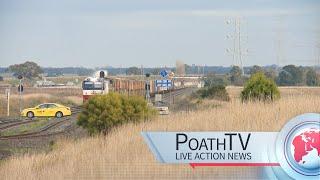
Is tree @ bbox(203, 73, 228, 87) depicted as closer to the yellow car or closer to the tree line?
the tree line

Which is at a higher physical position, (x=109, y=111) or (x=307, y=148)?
(x=109, y=111)

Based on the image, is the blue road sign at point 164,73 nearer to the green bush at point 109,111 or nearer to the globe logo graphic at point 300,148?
the green bush at point 109,111

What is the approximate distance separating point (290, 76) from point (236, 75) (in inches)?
33.3

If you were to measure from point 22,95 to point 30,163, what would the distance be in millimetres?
3521

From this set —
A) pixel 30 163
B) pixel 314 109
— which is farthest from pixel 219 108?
pixel 30 163

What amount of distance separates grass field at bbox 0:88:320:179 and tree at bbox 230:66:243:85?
40.9 inches

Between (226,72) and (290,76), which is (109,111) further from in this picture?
(290,76)

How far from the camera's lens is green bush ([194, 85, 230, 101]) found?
1167 centimetres

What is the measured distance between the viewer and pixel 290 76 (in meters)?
11.1

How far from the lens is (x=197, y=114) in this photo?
32.0ft

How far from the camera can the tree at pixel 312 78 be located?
1086 cm

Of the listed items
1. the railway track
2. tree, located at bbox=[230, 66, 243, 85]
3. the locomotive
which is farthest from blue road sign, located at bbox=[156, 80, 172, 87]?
the railway track

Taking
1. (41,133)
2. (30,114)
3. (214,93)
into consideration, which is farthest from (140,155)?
(41,133)

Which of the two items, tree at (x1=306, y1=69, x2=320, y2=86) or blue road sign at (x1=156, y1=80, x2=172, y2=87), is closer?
blue road sign at (x1=156, y1=80, x2=172, y2=87)
